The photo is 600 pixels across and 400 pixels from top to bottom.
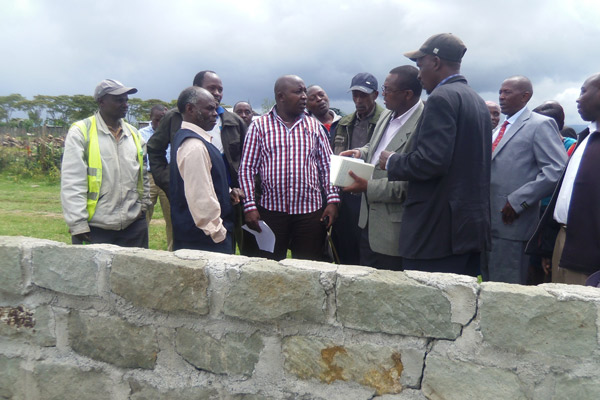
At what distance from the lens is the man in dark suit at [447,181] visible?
97.7 inches

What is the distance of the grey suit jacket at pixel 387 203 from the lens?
2.86 m

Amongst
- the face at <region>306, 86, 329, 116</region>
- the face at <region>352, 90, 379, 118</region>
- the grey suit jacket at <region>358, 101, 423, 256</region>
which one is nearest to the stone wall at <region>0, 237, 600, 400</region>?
the grey suit jacket at <region>358, 101, 423, 256</region>

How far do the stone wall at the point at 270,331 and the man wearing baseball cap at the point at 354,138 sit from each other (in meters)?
1.94

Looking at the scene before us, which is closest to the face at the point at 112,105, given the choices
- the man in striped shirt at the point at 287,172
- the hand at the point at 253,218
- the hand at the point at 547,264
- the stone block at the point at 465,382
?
the man in striped shirt at the point at 287,172

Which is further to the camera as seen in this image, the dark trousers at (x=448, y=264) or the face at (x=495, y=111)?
the face at (x=495, y=111)

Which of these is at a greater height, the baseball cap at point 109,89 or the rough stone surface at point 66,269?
the baseball cap at point 109,89

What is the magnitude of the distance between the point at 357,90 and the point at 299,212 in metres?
1.31

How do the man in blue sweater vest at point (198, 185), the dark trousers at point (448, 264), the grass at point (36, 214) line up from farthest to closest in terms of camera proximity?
1. the grass at point (36, 214)
2. the man in blue sweater vest at point (198, 185)
3. the dark trousers at point (448, 264)

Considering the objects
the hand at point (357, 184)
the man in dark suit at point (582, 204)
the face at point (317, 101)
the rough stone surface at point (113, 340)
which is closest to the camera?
the rough stone surface at point (113, 340)

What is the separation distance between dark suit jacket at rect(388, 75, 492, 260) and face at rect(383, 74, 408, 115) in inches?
19.8

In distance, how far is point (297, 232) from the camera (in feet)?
12.1

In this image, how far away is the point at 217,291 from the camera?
2043mm

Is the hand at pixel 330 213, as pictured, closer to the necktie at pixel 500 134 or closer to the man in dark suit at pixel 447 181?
the man in dark suit at pixel 447 181

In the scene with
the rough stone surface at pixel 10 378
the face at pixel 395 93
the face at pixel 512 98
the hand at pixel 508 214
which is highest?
the face at pixel 512 98
